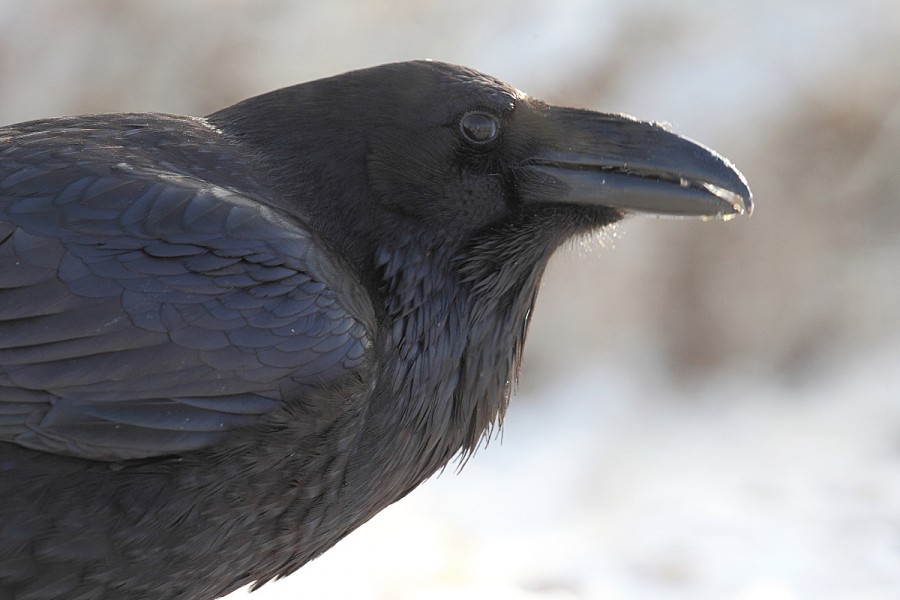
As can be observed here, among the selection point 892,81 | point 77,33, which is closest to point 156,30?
point 77,33

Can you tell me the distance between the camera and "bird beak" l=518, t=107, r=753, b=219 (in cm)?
302

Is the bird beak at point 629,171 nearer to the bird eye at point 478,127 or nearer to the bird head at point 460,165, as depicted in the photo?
the bird head at point 460,165

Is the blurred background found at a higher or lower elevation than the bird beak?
higher

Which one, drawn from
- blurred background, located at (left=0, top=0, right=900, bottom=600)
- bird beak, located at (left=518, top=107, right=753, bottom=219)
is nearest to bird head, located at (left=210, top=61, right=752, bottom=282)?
bird beak, located at (left=518, top=107, right=753, bottom=219)

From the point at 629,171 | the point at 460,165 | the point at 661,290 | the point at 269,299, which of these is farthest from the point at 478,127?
the point at 661,290

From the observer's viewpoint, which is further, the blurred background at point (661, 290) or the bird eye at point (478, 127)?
the blurred background at point (661, 290)

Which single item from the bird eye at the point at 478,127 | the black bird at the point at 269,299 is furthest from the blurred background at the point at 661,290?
the bird eye at the point at 478,127

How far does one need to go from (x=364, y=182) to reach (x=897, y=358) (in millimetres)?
3656

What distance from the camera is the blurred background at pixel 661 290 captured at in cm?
493

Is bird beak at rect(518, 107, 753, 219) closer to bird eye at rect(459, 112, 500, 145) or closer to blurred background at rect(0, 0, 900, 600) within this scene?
bird eye at rect(459, 112, 500, 145)

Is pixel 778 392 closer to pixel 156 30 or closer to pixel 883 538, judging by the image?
pixel 883 538

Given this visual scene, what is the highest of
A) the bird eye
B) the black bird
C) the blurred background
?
the blurred background

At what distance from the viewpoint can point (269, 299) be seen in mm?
2734

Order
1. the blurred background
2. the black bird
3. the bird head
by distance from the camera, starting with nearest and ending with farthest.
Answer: the black bird
the bird head
the blurred background
